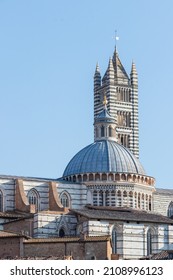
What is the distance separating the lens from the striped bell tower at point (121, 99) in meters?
87.2

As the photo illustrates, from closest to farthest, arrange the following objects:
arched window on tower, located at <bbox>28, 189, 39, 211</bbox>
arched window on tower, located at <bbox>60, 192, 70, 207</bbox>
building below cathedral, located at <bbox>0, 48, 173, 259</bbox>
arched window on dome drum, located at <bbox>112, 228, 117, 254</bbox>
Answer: building below cathedral, located at <bbox>0, 48, 173, 259</bbox>
arched window on dome drum, located at <bbox>112, 228, 117, 254</bbox>
arched window on tower, located at <bbox>28, 189, 39, 211</bbox>
arched window on tower, located at <bbox>60, 192, 70, 207</bbox>

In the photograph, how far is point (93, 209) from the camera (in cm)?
5900

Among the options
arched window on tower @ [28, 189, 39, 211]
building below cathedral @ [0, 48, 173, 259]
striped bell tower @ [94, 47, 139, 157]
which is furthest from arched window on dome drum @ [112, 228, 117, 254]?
striped bell tower @ [94, 47, 139, 157]

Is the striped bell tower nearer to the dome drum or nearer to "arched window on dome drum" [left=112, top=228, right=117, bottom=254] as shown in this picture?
the dome drum

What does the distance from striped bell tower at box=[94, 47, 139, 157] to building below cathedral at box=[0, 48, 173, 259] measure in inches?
714

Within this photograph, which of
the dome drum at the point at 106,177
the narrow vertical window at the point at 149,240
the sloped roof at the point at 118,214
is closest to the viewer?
the sloped roof at the point at 118,214

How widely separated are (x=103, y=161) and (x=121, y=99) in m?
26.9

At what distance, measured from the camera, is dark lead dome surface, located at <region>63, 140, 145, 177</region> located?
62031 mm

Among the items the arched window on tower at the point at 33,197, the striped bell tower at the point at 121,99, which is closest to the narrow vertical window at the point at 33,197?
the arched window on tower at the point at 33,197

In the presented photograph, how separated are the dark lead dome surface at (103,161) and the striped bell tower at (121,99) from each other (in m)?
22.5

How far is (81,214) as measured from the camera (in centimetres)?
5488

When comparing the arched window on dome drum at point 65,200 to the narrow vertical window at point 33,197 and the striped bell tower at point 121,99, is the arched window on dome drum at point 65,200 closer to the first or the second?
the narrow vertical window at point 33,197
